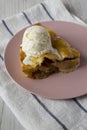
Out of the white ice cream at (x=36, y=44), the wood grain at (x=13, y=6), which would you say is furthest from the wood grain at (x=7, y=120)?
the wood grain at (x=13, y=6)

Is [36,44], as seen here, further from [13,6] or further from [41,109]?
[13,6]

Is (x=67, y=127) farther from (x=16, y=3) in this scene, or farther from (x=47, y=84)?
(x=16, y=3)

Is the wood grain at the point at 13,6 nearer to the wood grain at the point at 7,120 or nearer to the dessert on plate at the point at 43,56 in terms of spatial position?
the dessert on plate at the point at 43,56

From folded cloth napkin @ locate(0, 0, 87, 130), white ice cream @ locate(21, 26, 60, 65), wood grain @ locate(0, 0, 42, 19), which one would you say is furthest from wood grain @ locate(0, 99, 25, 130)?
wood grain @ locate(0, 0, 42, 19)

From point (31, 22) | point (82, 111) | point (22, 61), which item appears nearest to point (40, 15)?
point (31, 22)

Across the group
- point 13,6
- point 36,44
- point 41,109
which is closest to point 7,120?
point 41,109

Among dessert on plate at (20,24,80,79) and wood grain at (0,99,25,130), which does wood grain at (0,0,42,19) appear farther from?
wood grain at (0,99,25,130)

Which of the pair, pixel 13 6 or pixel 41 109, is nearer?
pixel 41 109
